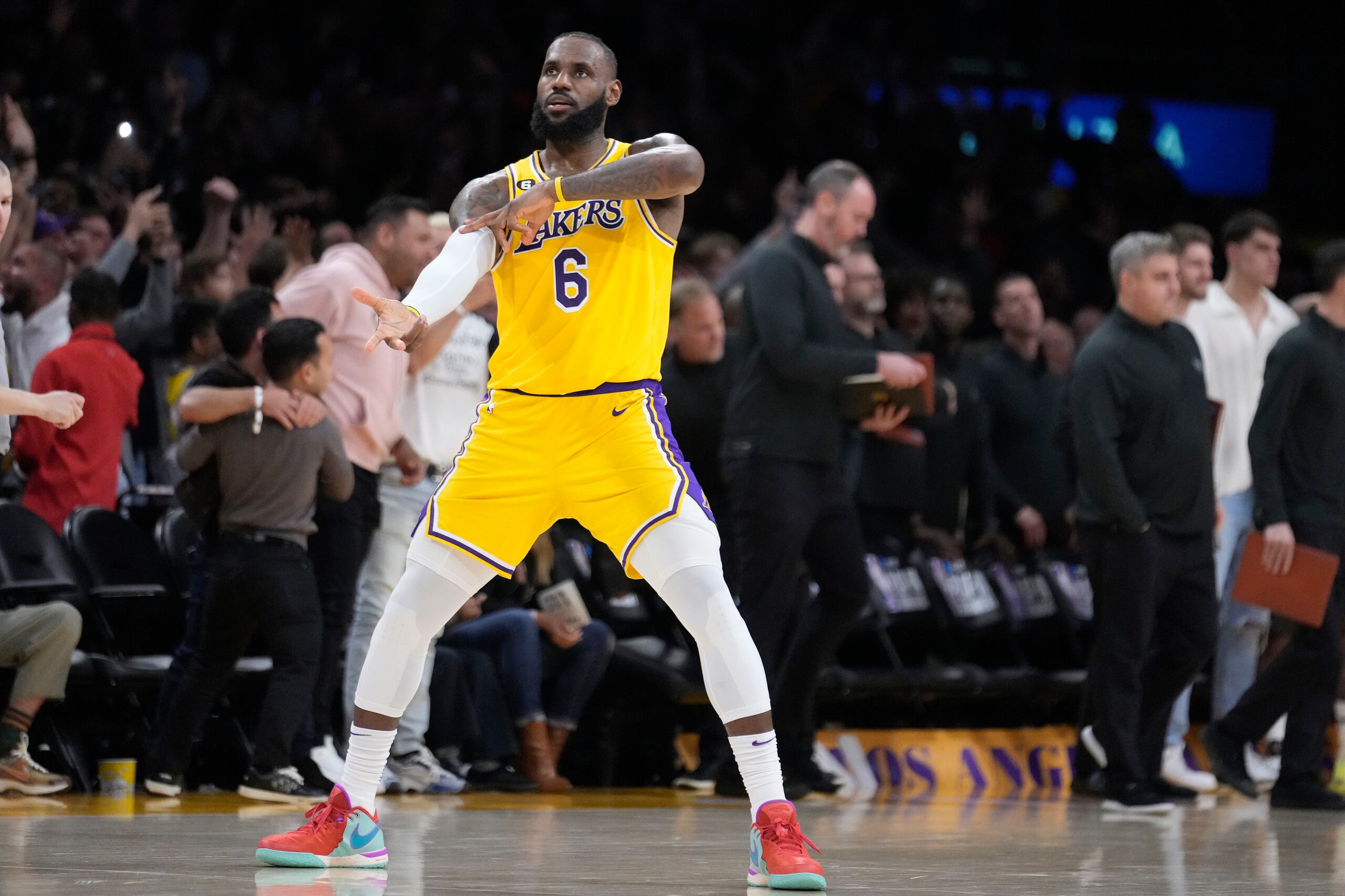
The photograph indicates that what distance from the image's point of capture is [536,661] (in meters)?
8.29

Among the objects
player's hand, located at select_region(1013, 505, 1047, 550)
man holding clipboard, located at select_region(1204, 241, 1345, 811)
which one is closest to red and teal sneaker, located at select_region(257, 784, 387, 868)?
man holding clipboard, located at select_region(1204, 241, 1345, 811)

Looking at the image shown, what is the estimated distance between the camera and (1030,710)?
10555 mm

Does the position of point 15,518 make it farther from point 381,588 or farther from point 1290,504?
point 1290,504

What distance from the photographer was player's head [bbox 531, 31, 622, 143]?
5078 mm

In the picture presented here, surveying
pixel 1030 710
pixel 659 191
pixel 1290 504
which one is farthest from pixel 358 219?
pixel 659 191

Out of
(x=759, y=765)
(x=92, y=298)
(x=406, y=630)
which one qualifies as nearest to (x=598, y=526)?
(x=406, y=630)

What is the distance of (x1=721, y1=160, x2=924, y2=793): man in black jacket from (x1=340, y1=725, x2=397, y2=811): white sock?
9.31 feet

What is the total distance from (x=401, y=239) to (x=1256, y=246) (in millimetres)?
4452

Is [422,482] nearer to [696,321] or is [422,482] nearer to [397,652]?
[696,321]

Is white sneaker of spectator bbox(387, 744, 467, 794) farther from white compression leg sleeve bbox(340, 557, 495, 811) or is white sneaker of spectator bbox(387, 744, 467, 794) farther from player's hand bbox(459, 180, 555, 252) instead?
player's hand bbox(459, 180, 555, 252)

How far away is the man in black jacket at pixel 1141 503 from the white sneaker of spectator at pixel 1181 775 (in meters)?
0.82

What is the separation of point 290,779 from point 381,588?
3.60 feet

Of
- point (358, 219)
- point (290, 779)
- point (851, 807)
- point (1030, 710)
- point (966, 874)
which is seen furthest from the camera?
point (358, 219)

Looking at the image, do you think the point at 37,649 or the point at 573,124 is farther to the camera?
the point at 37,649
